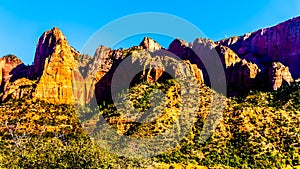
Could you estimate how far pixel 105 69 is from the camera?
4719 inches

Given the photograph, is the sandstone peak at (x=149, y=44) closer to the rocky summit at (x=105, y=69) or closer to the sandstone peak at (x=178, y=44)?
the rocky summit at (x=105, y=69)

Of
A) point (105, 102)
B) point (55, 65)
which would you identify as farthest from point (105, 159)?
point (55, 65)

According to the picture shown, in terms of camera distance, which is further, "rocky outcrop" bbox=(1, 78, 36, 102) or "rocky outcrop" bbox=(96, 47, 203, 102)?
"rocky outcrop" bbox=(96, 47, 203, 102)

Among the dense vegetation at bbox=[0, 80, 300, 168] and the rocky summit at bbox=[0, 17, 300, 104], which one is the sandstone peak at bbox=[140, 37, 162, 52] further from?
the dense vegetation at bbox=[0, 80, 300, 168]

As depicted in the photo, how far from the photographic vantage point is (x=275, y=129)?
9081 cm

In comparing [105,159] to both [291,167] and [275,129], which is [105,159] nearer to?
[291,167]

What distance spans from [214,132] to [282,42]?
11561cm

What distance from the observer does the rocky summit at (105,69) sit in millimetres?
108500

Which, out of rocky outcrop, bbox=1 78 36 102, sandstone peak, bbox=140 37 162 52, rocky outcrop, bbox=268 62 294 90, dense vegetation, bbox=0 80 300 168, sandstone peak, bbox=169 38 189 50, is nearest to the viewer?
dense vegetation, bbox=0 80 300 168

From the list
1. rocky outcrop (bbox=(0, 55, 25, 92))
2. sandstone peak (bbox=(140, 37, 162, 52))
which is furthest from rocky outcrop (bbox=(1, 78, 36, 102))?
sandstone peak (bbox=(140, 37, 162, 52))

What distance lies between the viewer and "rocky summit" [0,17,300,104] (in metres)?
108

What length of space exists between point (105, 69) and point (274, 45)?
99799 millimetres

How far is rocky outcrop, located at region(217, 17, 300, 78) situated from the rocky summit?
95cm

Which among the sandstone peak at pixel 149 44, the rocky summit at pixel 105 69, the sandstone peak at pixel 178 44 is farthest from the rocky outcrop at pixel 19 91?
the sandstone peak at pixel 178 44
